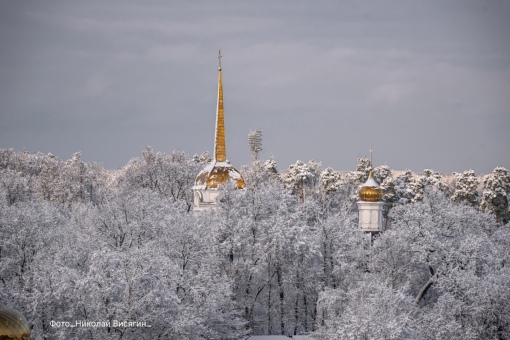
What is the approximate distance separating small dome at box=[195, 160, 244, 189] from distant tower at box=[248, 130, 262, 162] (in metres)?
66.7

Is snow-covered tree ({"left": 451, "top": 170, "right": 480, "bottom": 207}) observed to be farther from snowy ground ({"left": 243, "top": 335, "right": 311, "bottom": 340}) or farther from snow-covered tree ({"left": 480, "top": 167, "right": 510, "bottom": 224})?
snowy ground ({"left": 243, "top": 335, "right": 311, "bottom": 340})

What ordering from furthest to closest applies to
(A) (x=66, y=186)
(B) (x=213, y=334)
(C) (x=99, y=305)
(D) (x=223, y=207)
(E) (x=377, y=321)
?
(A) (x=66, y=186)
(D) (x=223, y=207)
(B) (x=213, y=334)
(E) (x=377, y=321)
(C) (x=99, y=305)

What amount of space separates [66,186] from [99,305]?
62.3 m

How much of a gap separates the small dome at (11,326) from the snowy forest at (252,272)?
14.9 metres

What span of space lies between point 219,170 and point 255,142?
68.2m

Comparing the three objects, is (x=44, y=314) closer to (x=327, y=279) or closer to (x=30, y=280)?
(x=30, y=280)

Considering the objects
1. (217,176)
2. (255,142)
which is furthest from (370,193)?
(255,142)

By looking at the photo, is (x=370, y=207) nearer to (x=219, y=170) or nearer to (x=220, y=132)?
(x=219, y=170)

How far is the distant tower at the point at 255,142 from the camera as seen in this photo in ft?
433

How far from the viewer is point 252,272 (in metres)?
48.2

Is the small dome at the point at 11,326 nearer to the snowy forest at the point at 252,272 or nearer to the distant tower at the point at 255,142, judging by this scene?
the snowy forest at the point at 252,272

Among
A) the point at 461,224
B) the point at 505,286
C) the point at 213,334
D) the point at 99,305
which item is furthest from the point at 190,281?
the point at 461,224

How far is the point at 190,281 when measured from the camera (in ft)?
136

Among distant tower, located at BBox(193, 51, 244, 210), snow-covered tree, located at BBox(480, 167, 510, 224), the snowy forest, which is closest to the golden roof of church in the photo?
distant tower, located at BBox(193, 51, 244, 210)
